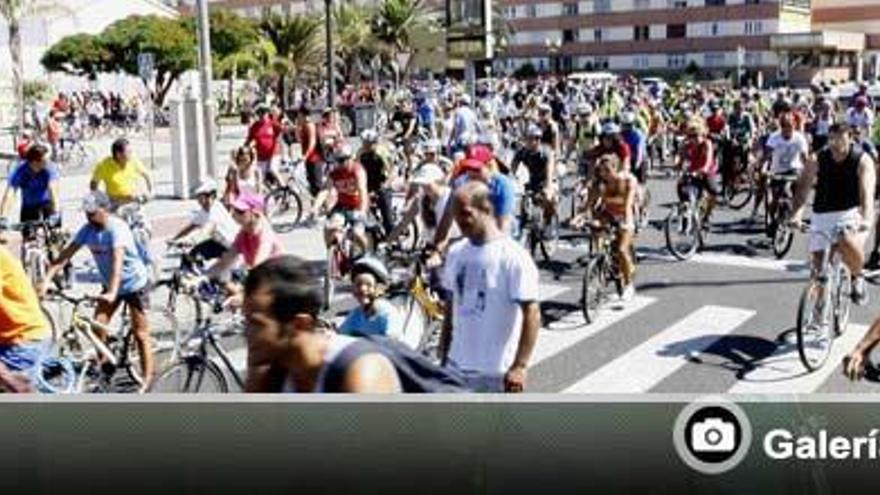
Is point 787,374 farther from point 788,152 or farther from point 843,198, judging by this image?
point 788,152

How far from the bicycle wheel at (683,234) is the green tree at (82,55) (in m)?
43.0

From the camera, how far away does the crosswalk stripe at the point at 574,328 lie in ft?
29.5

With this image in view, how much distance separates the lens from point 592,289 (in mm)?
10047

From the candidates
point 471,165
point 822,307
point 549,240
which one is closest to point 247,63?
point 549,240

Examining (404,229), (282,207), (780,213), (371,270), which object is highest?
(371,270)

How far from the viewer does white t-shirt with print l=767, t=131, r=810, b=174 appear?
13.6m

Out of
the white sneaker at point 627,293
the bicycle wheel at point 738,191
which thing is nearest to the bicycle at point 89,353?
the white sneaker at point 627,293

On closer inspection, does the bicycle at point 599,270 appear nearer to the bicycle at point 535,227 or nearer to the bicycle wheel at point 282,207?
the bicycle at point 535,227

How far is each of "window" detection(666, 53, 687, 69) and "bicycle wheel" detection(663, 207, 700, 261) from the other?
8514cm

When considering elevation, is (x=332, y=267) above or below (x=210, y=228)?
below

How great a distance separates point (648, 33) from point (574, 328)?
9129 centimetres

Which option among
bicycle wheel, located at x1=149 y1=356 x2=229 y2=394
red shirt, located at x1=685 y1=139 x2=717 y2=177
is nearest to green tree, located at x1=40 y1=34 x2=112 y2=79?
red shirt, located at x1=685 y1=139 x2=717 y2=177

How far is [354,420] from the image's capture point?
3.11 meters

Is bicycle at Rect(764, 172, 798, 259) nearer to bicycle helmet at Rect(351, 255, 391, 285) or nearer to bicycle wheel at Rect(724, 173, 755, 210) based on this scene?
bicycle wheel at Rect(724, 173, 755, 210)
